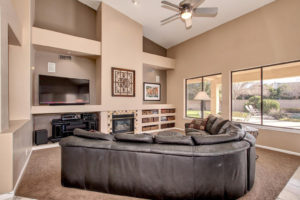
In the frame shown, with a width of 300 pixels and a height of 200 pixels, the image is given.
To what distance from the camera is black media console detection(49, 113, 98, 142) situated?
14.3ft

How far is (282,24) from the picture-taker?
381cm

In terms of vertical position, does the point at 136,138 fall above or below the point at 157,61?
below

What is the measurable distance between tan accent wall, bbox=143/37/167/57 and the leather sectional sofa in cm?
542

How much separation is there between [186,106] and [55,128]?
4.86 m

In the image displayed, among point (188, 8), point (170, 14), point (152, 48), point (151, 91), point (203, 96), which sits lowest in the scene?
point (203, 96)

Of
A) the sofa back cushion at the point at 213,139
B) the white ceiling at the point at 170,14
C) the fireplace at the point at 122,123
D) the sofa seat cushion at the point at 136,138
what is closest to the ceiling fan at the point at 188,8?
the white ceiling at the point at 170,14

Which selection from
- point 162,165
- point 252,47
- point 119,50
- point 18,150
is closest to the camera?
Answer: point 162,165

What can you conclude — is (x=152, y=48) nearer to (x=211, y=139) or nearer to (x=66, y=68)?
(x=66, y=68)

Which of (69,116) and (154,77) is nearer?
(69,116)

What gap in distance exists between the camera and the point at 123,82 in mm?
5316

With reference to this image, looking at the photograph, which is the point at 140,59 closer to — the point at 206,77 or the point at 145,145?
the point at 206,77

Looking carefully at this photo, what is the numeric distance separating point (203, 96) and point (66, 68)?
14.6 feet

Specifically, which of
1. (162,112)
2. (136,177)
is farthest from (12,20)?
(162,112)

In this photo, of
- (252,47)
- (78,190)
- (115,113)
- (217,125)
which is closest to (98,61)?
(115,113)
